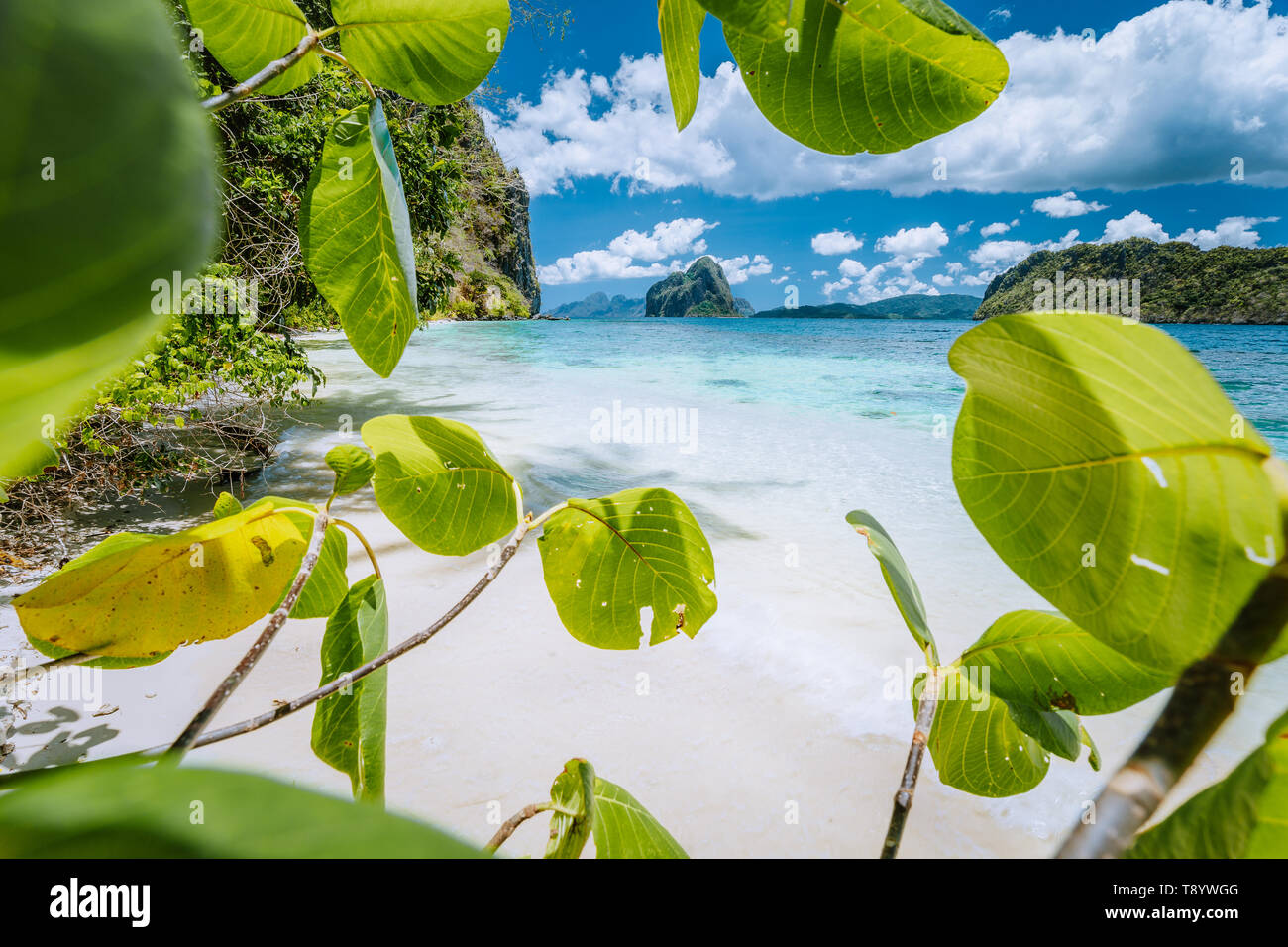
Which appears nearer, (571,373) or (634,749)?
(634,749)

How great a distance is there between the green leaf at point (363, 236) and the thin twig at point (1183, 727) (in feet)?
1.11

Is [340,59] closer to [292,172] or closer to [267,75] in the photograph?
[267,75]

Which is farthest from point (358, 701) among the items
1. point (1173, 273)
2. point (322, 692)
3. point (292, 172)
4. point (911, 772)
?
point (1173, 273)

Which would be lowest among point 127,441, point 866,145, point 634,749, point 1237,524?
point 634,749

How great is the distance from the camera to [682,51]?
29 cm

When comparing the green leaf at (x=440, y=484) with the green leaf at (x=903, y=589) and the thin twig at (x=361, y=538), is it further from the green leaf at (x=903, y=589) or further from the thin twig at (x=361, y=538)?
the green leaf at (x=903, y=589)

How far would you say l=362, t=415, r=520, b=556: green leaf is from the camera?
415 millimetres

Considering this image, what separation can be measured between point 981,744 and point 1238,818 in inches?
10.5

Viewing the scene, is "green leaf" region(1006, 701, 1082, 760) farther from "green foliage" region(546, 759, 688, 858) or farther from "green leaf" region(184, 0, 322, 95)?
"green leaf" region(184, 0, 322, 95)

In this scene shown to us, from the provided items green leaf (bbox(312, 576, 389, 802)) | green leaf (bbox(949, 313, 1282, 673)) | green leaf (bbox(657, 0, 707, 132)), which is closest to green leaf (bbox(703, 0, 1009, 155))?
green leaf (bbox(657, 0, 707, 132))
